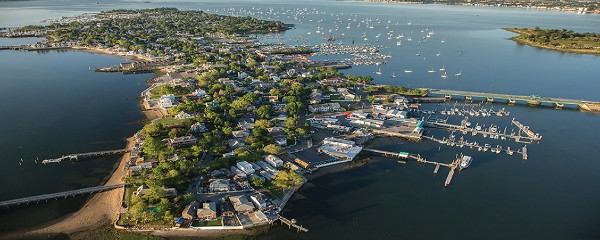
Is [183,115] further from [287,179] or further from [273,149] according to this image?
[287,179]

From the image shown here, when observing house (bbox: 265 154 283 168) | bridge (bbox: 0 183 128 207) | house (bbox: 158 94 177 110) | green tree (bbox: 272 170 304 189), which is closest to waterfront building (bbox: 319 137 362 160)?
house (bbox: 265 154 283 168)

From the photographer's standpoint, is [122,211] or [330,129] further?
[330,129]

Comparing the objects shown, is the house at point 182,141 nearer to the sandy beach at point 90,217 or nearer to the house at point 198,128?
the house at point 198,128

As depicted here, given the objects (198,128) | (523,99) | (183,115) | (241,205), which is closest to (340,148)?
(241,205)

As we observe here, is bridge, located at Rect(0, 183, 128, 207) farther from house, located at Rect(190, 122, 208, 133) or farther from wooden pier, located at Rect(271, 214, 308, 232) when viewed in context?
wooden pier, located at Rect(271, 214, 308, 232)

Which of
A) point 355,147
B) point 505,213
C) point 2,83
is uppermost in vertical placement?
point 2,83

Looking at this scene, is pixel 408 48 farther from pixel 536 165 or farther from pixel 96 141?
pixel 96 141

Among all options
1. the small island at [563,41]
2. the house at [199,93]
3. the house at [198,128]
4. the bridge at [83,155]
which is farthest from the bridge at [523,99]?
the small island at [563,41]

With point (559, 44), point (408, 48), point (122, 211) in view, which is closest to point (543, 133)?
point (122, 211)
